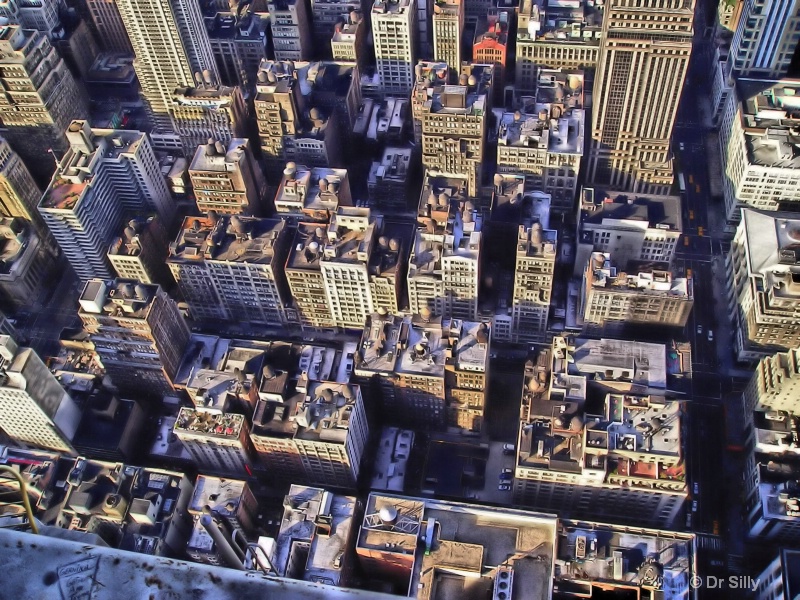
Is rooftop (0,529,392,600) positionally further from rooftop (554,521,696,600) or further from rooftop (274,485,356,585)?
rooftop (554,521,696,600)

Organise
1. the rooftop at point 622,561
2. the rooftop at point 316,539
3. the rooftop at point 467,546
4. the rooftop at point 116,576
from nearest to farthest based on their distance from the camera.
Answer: the rooftop at point 116,576 < the rooftop at point 467,546 < the rooftop at point 622,561 < the rooftop at point 316,539

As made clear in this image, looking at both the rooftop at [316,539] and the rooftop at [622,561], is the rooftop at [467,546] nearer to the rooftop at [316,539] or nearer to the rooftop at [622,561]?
the rooftop at [622,561]

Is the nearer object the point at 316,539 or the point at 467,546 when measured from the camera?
the point at 467,546

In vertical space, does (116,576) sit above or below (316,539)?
below

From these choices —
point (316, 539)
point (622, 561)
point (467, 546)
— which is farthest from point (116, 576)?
point (622, 561)

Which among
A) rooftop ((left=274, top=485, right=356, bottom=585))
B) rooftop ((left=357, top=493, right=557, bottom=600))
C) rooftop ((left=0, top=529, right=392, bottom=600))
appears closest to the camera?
rooftop ((left=0, top=529, right=392, bottom=600))

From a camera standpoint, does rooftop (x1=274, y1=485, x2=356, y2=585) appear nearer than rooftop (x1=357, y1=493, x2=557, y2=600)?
No

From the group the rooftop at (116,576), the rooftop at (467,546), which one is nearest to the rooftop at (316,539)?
the rooftop at (467,546)

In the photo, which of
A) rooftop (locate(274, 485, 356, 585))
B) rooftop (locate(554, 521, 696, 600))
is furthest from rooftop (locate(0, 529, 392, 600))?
rooftop (locate(554, 521, 696, 600))

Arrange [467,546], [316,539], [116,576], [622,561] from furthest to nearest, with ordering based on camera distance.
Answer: [316,539] < [622,561] < [467,546] < [116,576]

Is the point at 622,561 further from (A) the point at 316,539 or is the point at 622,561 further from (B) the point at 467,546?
(A) the point at 316,539

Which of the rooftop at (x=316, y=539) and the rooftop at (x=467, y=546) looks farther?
the rooftop at (x=316, y=539)

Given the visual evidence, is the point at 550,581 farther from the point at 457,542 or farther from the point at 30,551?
the point at 30,551

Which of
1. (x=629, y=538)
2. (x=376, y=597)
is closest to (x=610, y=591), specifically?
(x=629, y=538)
